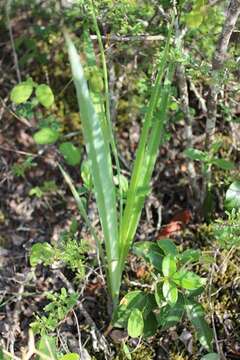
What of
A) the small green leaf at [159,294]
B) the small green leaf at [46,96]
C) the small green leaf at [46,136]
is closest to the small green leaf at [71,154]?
the small green leaf at [46,136]

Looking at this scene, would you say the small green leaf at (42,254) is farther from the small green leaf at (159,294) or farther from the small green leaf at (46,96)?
the small green leaf at (46,96)

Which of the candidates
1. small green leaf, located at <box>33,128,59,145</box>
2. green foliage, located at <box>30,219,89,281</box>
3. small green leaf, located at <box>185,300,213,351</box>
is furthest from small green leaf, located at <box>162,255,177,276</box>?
small green leaf, located at <box>33,128,59,145</box>

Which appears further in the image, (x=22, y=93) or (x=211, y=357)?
(x=22, y=93)

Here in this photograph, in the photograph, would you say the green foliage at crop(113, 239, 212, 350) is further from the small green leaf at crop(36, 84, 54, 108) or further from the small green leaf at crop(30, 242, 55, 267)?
the small green leaf at crop(36, 84, 54, 108)

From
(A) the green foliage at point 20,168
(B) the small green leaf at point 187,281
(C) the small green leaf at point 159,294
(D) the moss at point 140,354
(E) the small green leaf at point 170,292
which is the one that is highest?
(A) the green foliage at point 20,168

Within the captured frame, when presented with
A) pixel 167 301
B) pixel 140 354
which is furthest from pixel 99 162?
pixel 140 354

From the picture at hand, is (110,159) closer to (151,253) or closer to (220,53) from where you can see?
(151,253)

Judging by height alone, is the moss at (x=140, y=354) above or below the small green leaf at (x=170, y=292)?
below
